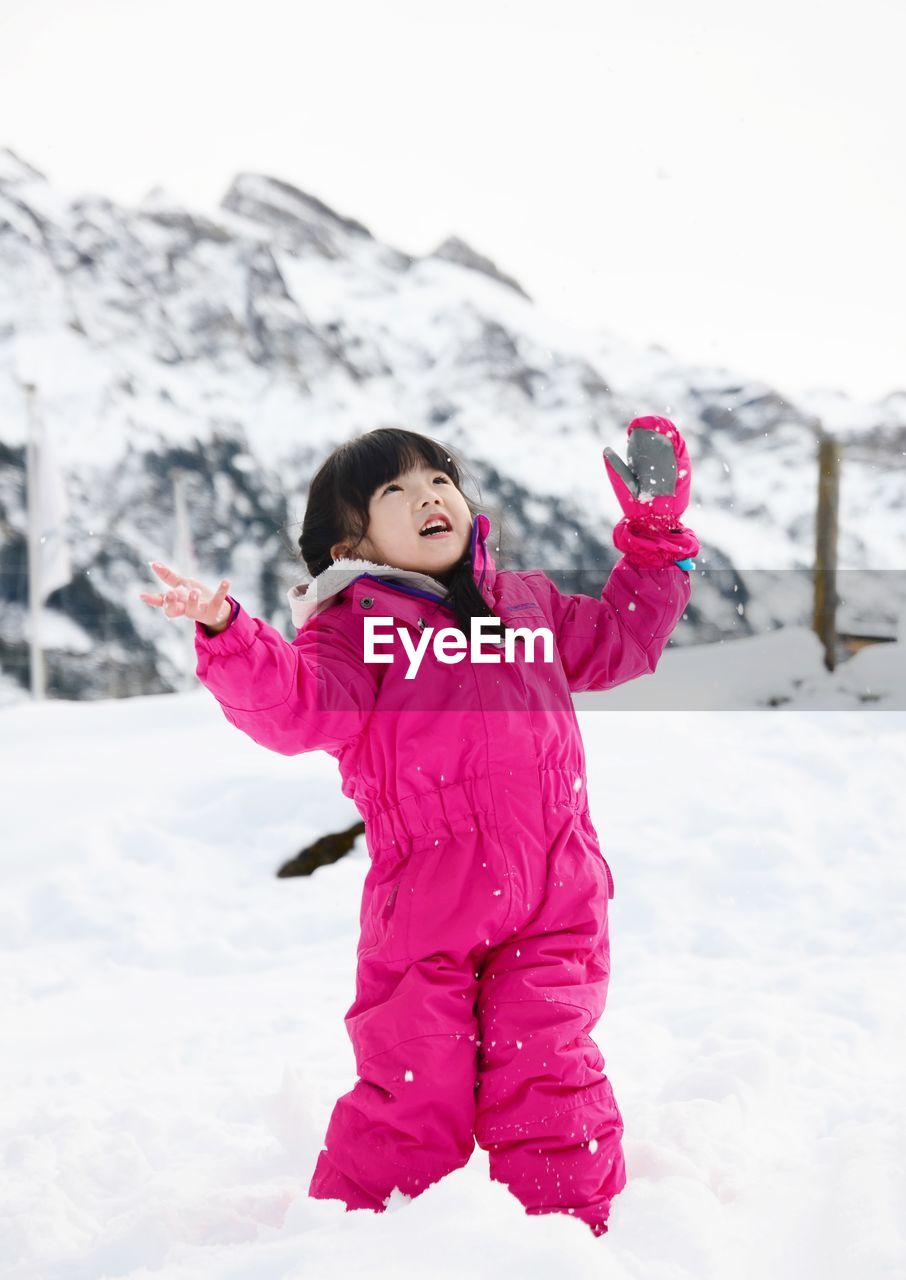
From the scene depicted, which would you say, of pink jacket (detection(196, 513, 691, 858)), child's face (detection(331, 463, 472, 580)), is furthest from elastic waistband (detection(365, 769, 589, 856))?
child's face (detection(331, 463, 472, 580))

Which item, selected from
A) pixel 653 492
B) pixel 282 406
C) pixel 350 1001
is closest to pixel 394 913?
pixel 653 492

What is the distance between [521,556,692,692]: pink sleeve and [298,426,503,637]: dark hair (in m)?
0.20

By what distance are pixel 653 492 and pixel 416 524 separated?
47 cm

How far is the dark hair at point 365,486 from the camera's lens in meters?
1.83

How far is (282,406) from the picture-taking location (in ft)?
121

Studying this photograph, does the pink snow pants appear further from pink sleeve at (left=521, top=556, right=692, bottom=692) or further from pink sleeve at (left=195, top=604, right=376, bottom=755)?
pink sleeve at (left=521, top=556, right=692, bottom=692)

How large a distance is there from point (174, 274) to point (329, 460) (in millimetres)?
43375

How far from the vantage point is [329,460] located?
1904 mm

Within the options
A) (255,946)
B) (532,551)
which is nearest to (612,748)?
(255,946)

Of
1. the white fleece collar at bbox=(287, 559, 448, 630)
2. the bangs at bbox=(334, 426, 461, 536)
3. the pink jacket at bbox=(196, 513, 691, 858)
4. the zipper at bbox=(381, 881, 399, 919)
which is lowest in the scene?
the zipper at bbox=(381, 881, 399, 919)

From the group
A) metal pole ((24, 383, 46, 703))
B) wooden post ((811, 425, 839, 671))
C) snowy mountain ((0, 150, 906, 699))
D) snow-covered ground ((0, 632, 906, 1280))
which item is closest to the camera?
snow-covered ground ((0, 632, 906, 1280))

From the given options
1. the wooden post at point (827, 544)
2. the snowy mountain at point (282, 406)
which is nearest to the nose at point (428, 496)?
the wooden post at point (827, 544)

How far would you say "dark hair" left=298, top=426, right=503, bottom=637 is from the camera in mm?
1825

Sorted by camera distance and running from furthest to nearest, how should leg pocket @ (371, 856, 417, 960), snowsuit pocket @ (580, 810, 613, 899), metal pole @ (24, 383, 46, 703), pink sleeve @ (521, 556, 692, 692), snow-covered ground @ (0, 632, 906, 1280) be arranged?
1. metal pole @ (24, 383, 46, 703)
2. pink sleeve @ (521, 556, 692, 692)
3. snowsuit pocket @ (580, 810, 613, 899)
4. leg pocket @ (371, 856, 417, 960)
5. snow-covered ground @ (0, 632, 906, 1280)
